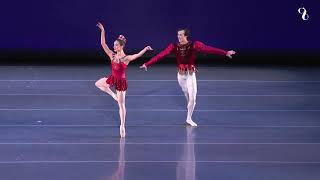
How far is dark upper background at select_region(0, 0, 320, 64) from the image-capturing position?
52.9 ft

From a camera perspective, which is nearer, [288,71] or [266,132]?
[266,132]

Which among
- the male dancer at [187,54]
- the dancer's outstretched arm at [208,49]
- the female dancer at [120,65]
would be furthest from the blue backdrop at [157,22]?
the female dancer at [120,65]

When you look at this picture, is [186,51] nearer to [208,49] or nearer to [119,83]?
[208,49]

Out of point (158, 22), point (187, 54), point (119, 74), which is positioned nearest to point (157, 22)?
point (158, 22)

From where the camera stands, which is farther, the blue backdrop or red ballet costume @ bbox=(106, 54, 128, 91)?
the blue backdrop

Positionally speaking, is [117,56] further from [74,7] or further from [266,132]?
[74,7]

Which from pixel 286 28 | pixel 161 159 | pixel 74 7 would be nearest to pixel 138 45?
pixel 74 7

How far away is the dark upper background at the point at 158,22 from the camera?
16.1 metres

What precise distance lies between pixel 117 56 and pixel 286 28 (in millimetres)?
7499

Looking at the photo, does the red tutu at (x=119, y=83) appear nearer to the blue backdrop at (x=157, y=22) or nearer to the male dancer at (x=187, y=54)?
the male dancer at (x=187, y=54)

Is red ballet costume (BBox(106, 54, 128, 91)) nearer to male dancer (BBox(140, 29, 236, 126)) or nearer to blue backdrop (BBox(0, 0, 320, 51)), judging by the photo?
male dancer (BBox(140, 29, 236, 126))

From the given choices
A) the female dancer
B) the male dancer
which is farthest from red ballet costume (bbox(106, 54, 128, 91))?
the male dancer

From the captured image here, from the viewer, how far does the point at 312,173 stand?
7.84 meters

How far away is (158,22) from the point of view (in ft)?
53.3
